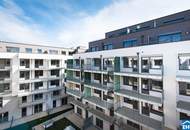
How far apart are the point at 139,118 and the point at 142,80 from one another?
4.01m

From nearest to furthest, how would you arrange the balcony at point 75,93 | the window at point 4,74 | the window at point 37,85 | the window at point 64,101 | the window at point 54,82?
the window at point 4,74 → the balcony at point 75,93 → the window at point 37,85 → the window at point 54,82 → the window at point 64,101

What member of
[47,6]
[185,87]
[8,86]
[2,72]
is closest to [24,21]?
[47,6]

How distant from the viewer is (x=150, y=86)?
1440 centimetres

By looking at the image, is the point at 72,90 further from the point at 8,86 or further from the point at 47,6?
the point at 47,6

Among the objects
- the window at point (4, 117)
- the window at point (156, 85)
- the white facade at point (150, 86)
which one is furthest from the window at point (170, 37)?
the window at point (4, 117)

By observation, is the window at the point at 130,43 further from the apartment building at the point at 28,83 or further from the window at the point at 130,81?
the apartment building at the point at 28,83

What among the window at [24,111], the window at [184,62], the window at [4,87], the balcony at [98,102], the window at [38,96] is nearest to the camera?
the window at [184,62]

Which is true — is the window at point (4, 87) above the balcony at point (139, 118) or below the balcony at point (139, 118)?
above

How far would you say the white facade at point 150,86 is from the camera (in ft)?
38.8

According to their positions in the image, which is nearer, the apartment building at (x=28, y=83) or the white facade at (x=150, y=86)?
the white facade at (x=150, y=86)

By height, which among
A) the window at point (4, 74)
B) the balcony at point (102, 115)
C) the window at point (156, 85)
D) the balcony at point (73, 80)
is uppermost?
the window at point (4, 74)

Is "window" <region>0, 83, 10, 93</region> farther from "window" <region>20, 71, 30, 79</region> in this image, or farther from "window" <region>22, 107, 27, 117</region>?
"window" <region>22, 107, 27, 117</region>

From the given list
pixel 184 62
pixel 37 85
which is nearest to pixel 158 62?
pixel 184 62

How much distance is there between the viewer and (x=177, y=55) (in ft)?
39.4
